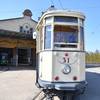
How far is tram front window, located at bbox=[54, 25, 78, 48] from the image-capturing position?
33.6ft

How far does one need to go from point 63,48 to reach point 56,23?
991 mm

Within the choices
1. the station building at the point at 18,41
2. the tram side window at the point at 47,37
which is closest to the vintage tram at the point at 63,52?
the tram side window at the point at 47,37

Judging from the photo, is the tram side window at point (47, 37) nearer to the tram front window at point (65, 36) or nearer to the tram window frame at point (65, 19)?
the tram front window at point (65, 36)

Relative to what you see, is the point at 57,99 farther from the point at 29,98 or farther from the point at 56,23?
the point at 56,23

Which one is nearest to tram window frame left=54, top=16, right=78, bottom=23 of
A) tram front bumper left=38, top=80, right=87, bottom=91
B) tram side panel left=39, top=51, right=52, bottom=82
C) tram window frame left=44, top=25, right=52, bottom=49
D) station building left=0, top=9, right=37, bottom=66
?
tram window frame left=44, top=25, right=52, bottom=49

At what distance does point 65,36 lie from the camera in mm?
10375

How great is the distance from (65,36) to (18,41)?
2225cm

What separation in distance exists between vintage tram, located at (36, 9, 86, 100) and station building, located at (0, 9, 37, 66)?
20795 millimetres

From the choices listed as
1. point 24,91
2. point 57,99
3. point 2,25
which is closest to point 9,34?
point 2,25

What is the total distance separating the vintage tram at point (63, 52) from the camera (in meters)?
9.99

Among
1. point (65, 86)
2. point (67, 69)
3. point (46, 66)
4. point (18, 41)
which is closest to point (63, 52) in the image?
point (67, 69)

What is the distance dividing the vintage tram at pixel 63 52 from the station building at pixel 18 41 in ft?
68.2

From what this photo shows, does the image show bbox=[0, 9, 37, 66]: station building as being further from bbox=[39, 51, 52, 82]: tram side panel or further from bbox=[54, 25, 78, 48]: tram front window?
bbox=[54, 25, 78, 48]: tram front window

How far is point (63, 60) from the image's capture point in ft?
33.1
